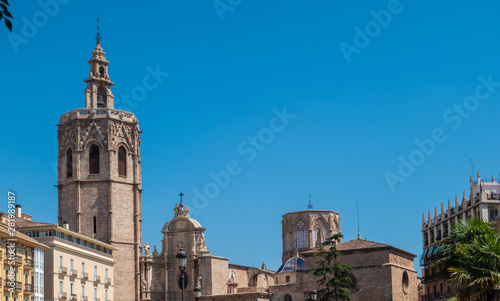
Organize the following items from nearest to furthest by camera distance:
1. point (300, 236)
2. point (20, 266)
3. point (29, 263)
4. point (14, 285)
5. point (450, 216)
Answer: point (14, 285) → point (20, 266) → point (29, 263) → point (450, 216) → point (300, 236)

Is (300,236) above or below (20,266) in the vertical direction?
above

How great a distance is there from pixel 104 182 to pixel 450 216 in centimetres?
3282

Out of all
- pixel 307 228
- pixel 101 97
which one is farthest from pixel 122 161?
pixel 307 228

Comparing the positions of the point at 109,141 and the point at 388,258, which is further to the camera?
the point at 109,141

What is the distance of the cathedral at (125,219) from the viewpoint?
82000 millimetres

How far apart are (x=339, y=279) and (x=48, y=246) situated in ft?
68.4

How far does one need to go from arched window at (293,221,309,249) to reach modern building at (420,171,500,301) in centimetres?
1942

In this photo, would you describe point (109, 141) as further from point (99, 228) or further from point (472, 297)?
point (472, 297)

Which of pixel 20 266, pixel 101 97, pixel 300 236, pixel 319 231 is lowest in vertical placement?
pixel 20 266

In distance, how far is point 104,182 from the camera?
82.7m

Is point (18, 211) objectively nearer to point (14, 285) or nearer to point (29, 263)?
point (29, 263)

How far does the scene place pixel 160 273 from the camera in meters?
88.4

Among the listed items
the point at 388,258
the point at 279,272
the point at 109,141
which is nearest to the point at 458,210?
the point at 388,258

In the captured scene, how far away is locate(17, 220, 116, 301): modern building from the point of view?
200 feet
